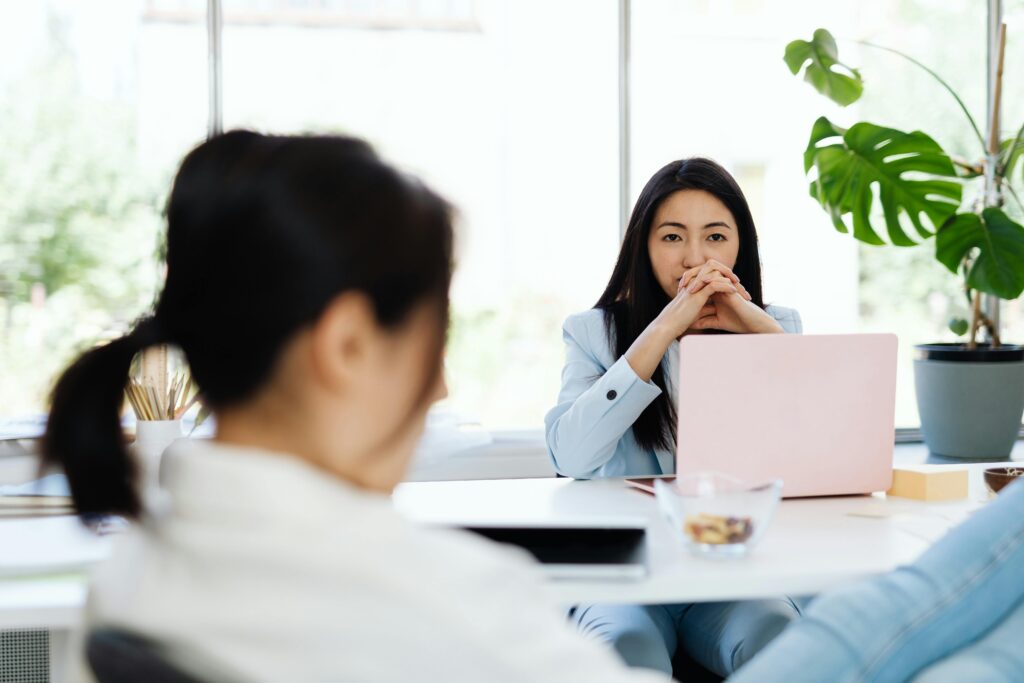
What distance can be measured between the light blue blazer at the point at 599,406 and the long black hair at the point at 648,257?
36mm

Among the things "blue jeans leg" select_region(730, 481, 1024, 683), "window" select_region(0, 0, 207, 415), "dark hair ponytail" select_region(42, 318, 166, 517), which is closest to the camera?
"dark hair ponytail" select_region(42, 318, 166, 517)

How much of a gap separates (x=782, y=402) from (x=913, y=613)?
2.05ft

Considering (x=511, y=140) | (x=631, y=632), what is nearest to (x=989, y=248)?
(x=511, y=140)

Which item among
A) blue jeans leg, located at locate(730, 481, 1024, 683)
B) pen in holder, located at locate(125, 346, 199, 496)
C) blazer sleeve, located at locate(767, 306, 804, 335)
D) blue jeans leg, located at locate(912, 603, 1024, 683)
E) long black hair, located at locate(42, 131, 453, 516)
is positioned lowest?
blue jeans leg, located at locate(912, 603, 1024, 683)

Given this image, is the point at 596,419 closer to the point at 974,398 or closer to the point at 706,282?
the point at 706,282

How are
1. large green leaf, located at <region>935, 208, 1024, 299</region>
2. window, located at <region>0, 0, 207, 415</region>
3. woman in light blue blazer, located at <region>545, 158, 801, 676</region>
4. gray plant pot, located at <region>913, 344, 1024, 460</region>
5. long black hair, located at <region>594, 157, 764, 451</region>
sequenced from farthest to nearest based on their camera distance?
gray plant pot, located at <region>913, 344, 1024, 460</region>, window, located at <region>0, 0, 207, 415</region>, large green leaf, located at <region>935, 208, 1024, 299</region>, long black hair, located at <region>594, 157, 764, 451</region>, woman in light blue blazer, located at <region>545, 158, 801, 676</region>

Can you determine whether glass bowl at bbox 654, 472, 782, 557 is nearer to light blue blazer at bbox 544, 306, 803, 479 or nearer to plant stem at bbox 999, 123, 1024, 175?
light blue blazer at bbox 544, 306, 803, 479

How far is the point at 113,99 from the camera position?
372 cm

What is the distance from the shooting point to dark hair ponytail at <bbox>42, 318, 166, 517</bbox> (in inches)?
31.6

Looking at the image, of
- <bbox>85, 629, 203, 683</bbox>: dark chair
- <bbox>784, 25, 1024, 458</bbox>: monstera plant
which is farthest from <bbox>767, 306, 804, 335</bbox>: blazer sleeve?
<bbox>85, 629, 203, 683</bbox>: dark chair

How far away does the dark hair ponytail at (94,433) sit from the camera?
80cm

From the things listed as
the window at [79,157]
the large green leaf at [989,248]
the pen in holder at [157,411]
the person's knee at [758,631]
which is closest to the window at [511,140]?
the window at [79,157]

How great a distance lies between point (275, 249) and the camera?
71cm

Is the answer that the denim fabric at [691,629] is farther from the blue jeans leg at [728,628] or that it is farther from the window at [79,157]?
the window at [79,157]
